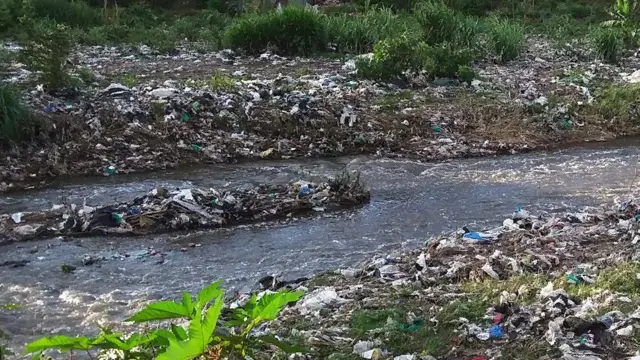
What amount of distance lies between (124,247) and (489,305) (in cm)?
298

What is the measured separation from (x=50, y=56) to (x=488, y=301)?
6.07 m

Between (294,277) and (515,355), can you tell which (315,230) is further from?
(515,355)

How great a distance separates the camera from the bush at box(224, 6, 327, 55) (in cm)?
1101

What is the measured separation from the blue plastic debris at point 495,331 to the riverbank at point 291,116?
4531mm

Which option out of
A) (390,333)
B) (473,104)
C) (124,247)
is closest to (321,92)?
(473,104)

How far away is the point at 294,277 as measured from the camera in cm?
460

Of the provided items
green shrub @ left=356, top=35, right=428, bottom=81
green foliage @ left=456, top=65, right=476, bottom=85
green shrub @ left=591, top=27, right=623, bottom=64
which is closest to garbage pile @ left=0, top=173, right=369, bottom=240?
green shrub @ left=356, top=35, right=428, bottom=81

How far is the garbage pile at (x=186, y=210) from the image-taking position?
5387 mm

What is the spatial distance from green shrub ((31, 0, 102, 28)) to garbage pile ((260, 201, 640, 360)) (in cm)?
1113

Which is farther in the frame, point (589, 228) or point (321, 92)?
point (321, 92)

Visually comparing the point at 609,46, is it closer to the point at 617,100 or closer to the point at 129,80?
the point at 617,100

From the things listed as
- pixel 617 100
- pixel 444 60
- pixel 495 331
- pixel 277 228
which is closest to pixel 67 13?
pixel 444 60

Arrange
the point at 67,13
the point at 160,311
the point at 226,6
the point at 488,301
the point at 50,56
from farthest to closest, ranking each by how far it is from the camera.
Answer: the point at 226,6
the point at 67,13
the point at 50,56
the point at 488,301
the point at 160,311

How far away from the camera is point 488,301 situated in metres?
3.45
